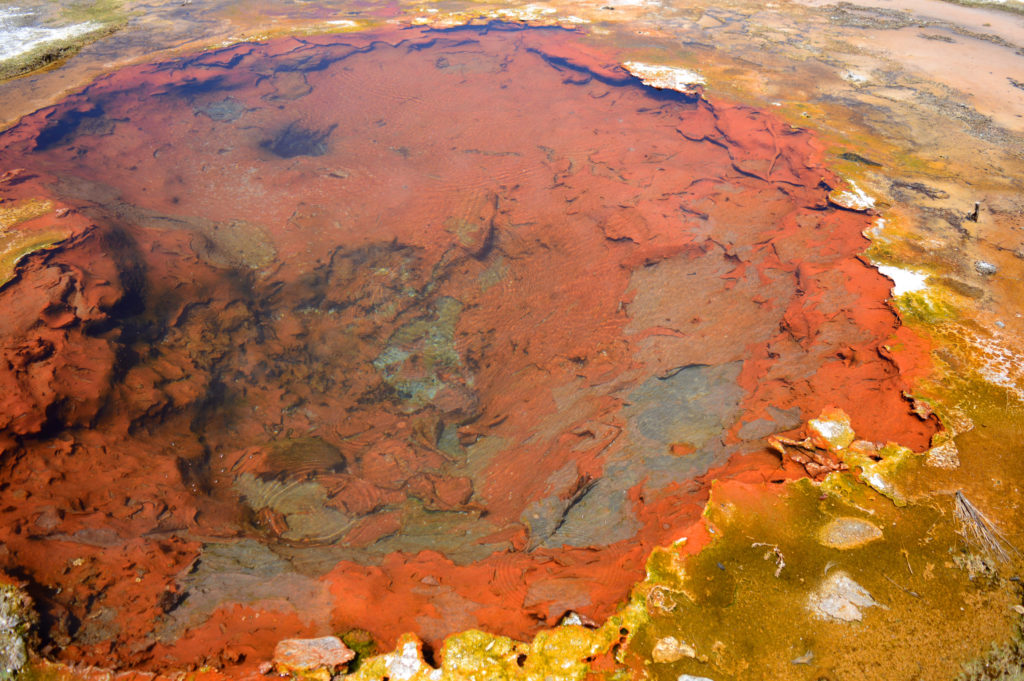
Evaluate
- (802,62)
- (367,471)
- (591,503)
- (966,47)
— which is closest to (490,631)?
(591,503)

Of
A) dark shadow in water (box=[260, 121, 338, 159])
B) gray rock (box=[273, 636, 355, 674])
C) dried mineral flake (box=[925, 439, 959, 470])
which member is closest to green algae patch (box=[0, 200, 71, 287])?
dark shadow in water (box=[260, 121, 338, 159])

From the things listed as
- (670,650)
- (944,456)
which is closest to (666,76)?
(944,456)

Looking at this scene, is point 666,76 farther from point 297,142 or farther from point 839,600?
point 839,600

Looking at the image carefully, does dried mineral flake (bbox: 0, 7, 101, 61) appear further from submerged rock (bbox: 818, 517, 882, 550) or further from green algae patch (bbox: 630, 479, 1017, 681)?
submerged rock (bbox: 818, 517, 882, 550)

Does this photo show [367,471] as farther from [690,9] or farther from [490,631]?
[690,9]

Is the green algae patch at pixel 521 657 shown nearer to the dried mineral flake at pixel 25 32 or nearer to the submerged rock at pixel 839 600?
the submerged rock at pixel 839 600

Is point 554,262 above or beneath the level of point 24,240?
beneath

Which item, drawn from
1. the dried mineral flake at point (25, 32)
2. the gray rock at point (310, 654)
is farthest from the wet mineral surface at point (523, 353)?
the dried mineral flake at point (25, 32)
